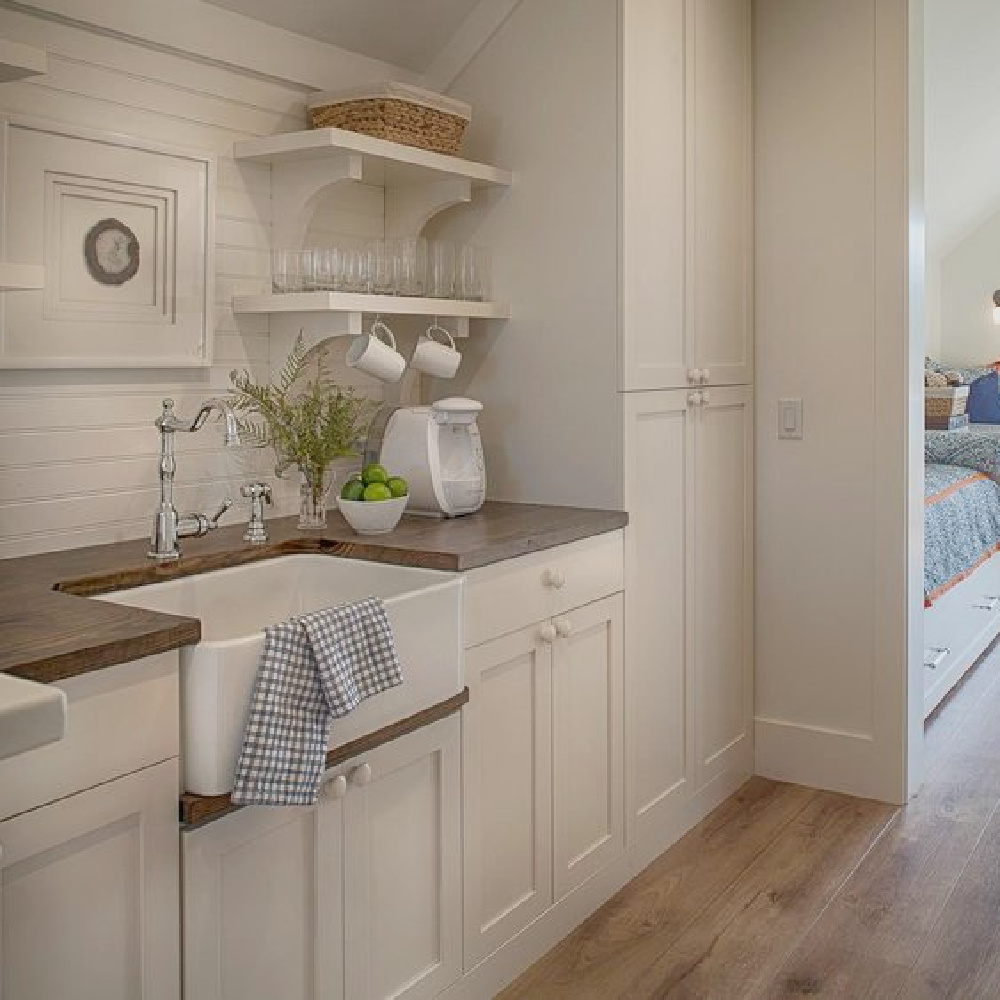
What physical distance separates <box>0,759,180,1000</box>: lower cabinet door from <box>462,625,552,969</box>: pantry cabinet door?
0.74 m

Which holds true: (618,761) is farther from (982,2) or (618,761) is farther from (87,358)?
(982,2)

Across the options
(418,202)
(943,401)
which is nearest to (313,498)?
(418,202)

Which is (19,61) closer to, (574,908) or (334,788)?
(334,788)

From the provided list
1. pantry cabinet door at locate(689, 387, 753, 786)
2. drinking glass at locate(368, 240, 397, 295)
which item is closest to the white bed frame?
pantry cabinet door at locate(689, 387, 753, 786)

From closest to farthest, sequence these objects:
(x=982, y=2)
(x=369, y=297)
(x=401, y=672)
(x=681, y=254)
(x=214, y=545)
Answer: (x=401, y=672) → (x=214, y=545) → (x=369, y=297) → (x=681, y=254) → (x=982, y=2)

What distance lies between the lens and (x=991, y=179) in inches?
259

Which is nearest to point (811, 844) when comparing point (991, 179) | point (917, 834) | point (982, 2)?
point (917, 834)

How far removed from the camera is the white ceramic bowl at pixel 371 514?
95.8 inches

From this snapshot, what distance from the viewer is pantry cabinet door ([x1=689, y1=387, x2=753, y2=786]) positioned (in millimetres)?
3186

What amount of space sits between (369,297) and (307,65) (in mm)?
614

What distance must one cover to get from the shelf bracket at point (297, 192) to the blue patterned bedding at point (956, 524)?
8.06 feet

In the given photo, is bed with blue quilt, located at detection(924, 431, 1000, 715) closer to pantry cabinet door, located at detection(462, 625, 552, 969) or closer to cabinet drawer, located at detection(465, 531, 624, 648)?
cabinet drawer, located at detection(465, 531, 624, 648)

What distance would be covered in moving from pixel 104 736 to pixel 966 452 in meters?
4.83

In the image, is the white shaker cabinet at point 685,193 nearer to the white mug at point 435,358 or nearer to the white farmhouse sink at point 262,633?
the white mug at point 435,358
